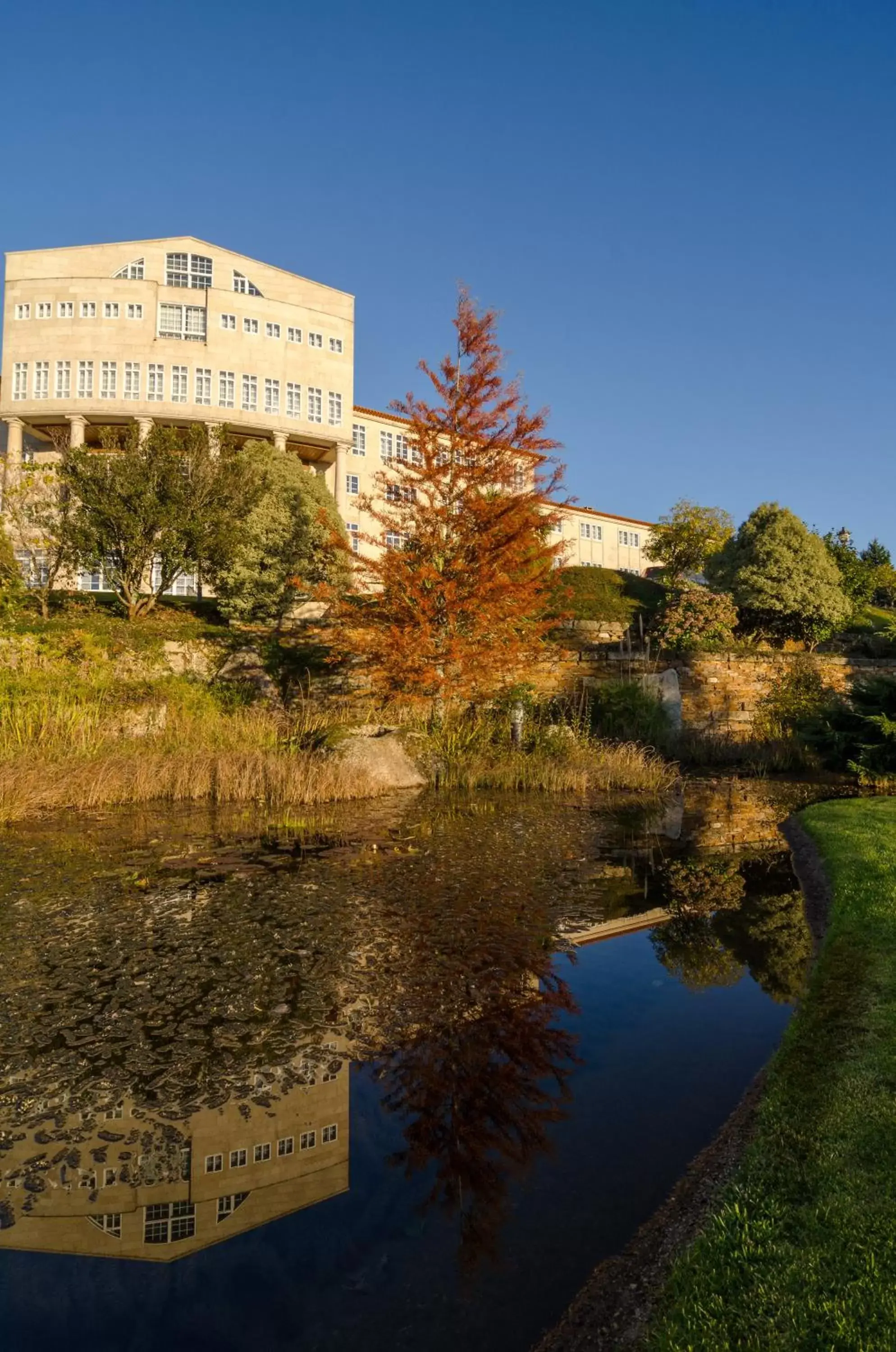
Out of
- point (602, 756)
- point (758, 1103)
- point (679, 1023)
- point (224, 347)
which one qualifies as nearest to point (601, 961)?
point (679, 1023)

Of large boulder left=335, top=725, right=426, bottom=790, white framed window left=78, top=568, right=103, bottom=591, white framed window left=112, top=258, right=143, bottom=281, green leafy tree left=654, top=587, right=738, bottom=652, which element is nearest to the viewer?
large boulder left=335, top=725, right=426, bottom=790

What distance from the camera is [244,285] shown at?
37562 millimetres

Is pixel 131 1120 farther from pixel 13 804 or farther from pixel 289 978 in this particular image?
pixel 13 804

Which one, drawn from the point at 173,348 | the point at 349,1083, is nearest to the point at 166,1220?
the point at 349,1083

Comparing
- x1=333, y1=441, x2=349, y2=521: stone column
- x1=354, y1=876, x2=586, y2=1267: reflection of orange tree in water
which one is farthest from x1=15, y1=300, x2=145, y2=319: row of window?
x1=354, y1=876, x2=586, y2=1267: reflection of orange tree in water

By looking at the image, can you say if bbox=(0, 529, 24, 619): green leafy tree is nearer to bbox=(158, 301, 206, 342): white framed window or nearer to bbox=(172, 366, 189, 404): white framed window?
bbox=(172, 366, 189, 404): white framed window

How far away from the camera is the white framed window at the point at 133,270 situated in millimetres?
35688

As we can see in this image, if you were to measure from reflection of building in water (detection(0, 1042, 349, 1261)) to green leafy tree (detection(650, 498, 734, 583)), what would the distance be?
38390 millimetres

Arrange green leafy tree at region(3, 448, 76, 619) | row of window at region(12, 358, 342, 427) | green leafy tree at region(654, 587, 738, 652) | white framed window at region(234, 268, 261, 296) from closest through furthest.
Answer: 1. green leafy tree at region(3, 448, 76, 619)
2. green leafy tree at region(654, 587, 738, 652)
3. row of window at region(12, 358, 342, 427)
4. white framed window at region(234, 268, 261, 296)

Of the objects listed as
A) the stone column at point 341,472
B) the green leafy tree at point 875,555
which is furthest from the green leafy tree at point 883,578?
the stone column at point 341,472

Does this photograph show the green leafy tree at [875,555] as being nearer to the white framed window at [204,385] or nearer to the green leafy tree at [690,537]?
the green leafy tree at [690,537]

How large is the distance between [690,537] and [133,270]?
3044 cm

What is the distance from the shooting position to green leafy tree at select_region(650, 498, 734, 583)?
129 ft

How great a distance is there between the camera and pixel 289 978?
4.80 metres
